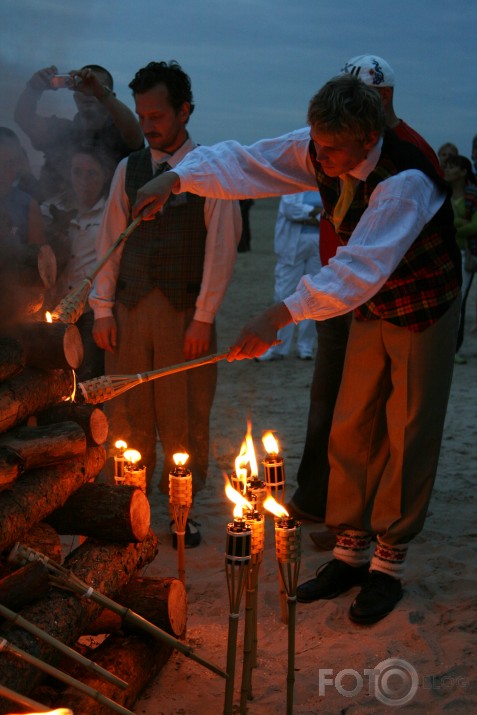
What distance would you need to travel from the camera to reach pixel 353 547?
383cm

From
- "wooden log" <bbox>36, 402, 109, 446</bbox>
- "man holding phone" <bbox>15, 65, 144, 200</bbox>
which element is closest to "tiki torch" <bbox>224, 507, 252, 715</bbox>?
"wooden log" <bbox>36, 402, 109, 446</bbox>

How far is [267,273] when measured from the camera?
18.9 m

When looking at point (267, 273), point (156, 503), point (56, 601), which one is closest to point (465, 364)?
point (156, 503)

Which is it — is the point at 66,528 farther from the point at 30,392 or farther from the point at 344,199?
the point at 344,199

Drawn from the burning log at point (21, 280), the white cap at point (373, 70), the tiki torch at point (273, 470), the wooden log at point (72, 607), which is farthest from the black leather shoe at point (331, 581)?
the white cap at point (373, 70)

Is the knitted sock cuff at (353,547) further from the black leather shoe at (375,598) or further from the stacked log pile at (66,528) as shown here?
the stacked log pile at (66,528)

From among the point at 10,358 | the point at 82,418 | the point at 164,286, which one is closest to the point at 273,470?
the point at 82,418

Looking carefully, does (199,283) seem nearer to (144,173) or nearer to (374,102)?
(144,173)

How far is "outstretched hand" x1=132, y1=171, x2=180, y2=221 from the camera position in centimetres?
351

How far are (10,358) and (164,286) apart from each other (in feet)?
4.88

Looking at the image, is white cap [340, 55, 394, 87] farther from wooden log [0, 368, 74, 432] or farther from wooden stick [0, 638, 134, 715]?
wooden stick [0, 638, 134, 715]

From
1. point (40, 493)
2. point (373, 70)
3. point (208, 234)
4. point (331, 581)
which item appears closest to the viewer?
point (40, 493)

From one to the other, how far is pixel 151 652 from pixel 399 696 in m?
0.89

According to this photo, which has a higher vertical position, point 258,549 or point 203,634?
point 258,549
